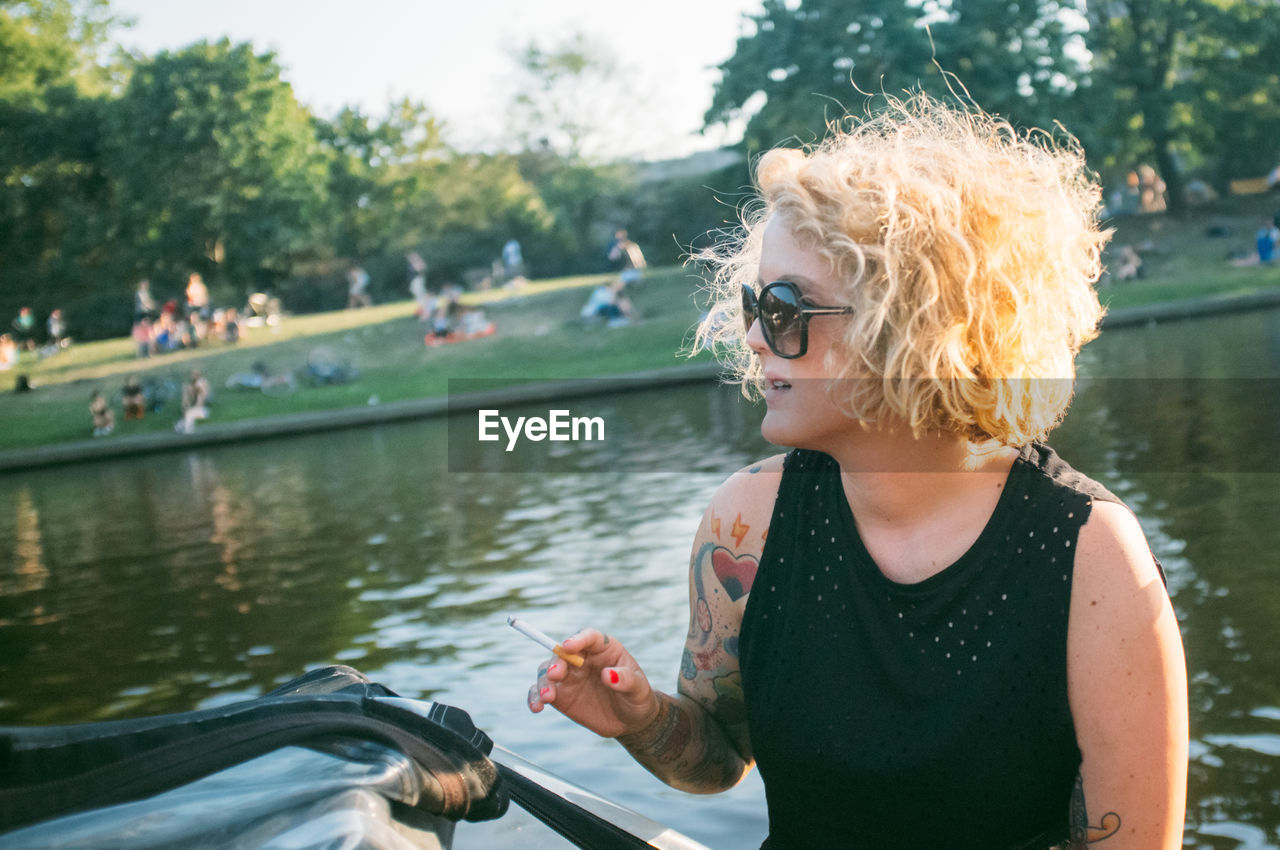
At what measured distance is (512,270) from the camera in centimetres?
4050

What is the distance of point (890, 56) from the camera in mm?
34531

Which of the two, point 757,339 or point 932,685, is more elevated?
point 757,339

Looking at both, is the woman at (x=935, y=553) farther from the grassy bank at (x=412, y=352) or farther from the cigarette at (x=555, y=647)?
the grassy bank at (x=412, y=352)

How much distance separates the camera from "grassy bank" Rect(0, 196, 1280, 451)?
2336 centimetres

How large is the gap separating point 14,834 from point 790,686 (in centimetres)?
111

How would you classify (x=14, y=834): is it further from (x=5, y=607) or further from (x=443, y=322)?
(x=443, y=322)

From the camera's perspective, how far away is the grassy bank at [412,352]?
23.4 meters

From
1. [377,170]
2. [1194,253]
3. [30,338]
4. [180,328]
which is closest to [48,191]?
[30,338]

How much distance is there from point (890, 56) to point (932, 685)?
3482 cm

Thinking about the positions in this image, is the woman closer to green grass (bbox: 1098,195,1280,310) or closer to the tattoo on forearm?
the tattoo on forearm

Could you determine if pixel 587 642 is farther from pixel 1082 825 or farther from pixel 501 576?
pixel 501 576

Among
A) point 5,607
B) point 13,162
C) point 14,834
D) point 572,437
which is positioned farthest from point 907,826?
point 13,162

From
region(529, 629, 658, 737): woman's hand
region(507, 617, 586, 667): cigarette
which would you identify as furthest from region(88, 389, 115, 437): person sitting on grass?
region(507, 617, 586, 667): cigarette

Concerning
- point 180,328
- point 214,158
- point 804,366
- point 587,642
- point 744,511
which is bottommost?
point 587,642
